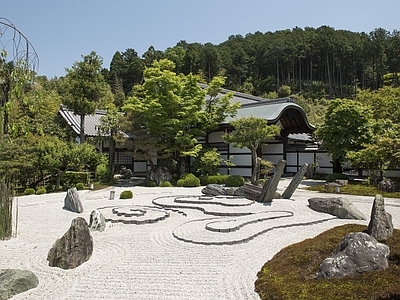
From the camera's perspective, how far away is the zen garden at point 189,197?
449cm

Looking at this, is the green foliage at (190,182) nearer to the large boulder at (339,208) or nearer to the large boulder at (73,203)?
the large boulder at (73,203)

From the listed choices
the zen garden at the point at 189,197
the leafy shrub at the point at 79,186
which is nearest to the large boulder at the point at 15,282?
the zen garden at the point at 189,197

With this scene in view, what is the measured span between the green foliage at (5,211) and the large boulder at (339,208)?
8.25 metres

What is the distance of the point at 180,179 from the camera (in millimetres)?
18453

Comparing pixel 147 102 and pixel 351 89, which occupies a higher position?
pixel 351 89

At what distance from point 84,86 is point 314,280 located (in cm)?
1871

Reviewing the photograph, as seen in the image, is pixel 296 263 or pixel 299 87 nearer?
pixel 296 263

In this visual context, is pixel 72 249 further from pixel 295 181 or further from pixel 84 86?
pixel 84 86

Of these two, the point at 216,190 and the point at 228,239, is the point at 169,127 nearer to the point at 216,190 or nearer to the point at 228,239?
the point at 216,190

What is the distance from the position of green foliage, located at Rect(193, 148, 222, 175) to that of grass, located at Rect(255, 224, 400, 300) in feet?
42.1

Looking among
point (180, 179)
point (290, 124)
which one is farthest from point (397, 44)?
point (180, 179)

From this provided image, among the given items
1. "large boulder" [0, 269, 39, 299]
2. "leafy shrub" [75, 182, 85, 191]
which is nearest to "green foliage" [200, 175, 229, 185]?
"leafy shrub" [75, 182, 85, 191]

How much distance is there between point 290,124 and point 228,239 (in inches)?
649

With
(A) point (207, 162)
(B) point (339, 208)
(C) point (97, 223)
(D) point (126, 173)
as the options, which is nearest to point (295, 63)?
(D) point (126, 173)
